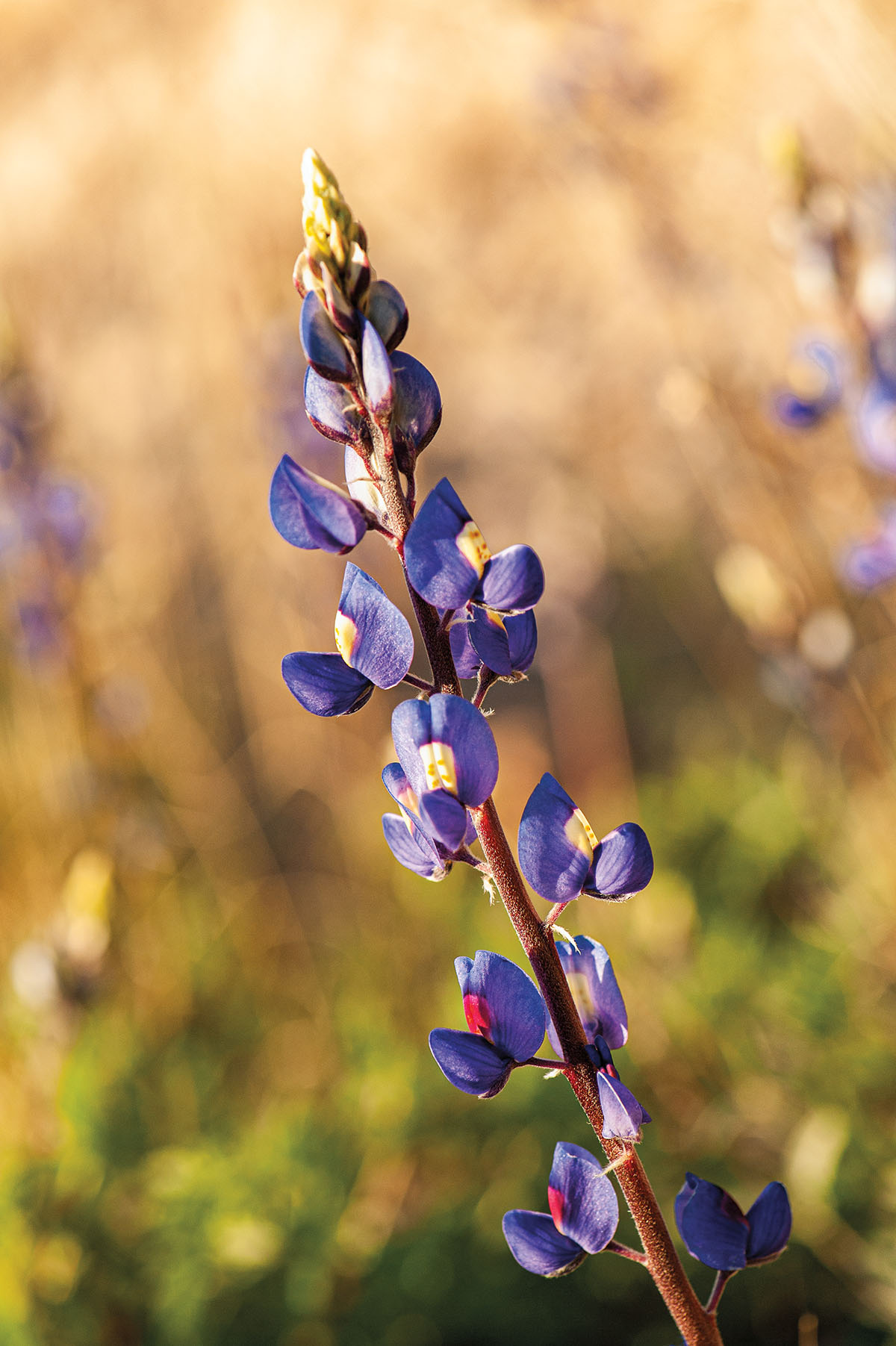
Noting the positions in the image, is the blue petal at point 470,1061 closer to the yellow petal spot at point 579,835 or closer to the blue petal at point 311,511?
the yellow petal spot at point 579,835

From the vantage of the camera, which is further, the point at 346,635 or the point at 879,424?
the point at 879,424

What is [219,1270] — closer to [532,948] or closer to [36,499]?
[532,948]

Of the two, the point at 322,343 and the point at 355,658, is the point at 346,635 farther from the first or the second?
the point at 322,343

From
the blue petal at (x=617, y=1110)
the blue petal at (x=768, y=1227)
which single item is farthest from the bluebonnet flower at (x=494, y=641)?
the blue petal at (x=768, y=1227)

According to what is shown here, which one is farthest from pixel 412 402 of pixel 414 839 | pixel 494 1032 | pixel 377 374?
pixel 494 1032

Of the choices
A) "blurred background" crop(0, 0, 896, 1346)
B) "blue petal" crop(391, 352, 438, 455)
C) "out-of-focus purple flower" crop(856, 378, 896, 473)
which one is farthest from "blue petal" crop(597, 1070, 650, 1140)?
"out-of-focus purple flower" crop(856, 378, 896, 473)
